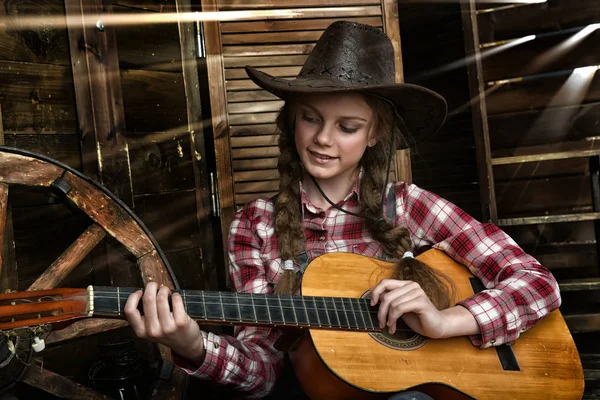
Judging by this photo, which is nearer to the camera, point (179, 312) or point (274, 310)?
point (179, 312)

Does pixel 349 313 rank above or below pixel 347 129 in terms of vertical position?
below

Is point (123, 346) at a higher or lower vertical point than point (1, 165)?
lower

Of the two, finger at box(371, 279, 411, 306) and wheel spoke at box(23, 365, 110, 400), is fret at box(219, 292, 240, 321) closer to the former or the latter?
finger at box(371, 279, 411, 306)

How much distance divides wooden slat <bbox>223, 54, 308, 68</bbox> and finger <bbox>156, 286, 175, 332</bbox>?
1.58 metres

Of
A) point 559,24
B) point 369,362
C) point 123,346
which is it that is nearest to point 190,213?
point 123,346

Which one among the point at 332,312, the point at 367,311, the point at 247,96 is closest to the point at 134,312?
the point at 332,312

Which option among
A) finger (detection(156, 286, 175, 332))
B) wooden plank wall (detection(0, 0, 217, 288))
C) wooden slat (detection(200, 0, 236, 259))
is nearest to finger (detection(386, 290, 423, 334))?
finger (detection(156, 286, 175, 332))

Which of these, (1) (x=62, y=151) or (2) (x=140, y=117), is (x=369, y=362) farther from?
(2) (x=140, y=117)

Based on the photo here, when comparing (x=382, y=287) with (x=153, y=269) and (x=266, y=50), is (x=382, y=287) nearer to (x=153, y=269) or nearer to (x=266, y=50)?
(x=153, y=269)

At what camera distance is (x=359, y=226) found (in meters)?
2.16

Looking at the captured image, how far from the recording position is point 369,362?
1.66m

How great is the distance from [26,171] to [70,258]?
285 mm

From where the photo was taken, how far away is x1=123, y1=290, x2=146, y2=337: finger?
1392mm

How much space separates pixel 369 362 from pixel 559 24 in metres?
3.16
